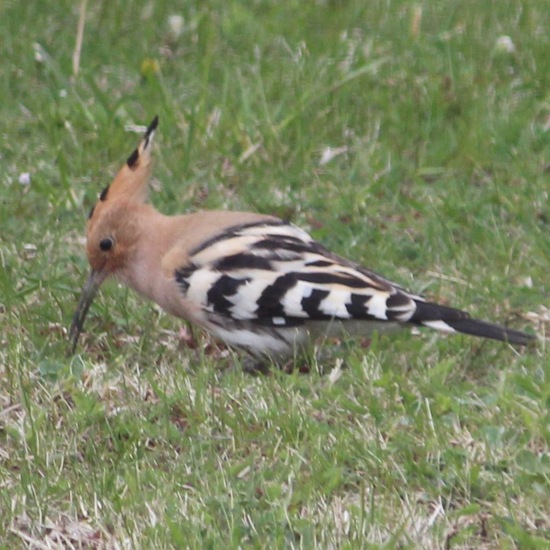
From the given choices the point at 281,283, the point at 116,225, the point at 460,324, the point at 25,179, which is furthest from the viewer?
the point at 25,179

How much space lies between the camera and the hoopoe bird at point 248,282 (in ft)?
14.0

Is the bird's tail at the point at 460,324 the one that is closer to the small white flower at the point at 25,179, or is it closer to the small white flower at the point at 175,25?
the small white flower at the point at 25,179

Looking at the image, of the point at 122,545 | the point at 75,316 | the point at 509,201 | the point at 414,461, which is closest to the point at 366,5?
the point at 509,201

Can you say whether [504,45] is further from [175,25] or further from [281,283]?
[281,283]

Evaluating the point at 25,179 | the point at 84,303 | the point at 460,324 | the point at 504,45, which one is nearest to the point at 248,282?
the point at 84,303

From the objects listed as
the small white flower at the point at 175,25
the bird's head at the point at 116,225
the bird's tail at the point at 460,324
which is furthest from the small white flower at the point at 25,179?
the bird's tail at the point at 460,324

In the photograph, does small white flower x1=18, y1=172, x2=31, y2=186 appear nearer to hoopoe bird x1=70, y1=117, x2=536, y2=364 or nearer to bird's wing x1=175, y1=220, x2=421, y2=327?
hoopoe bird x1=70, y1=117, x2=536, y2=364

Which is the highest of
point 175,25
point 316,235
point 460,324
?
point 175,25

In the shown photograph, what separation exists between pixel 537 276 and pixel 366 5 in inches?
97.4

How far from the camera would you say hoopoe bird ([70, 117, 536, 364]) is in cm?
427

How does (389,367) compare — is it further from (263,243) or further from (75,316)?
(75,316)

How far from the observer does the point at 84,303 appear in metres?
4.59

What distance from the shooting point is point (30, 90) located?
6262 mm

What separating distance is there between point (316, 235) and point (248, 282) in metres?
0.96
